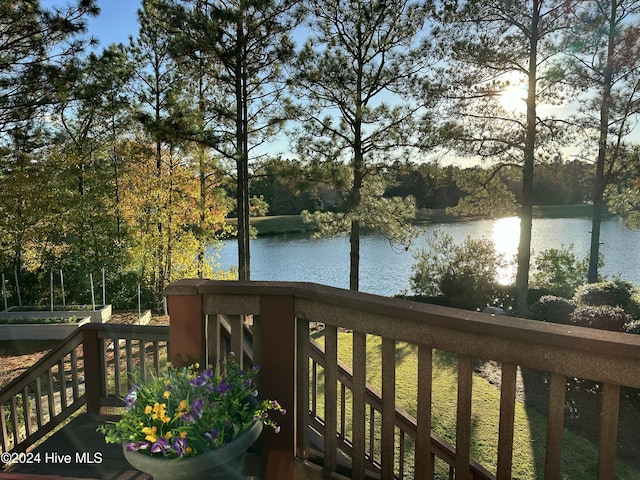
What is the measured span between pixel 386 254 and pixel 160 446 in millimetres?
16326

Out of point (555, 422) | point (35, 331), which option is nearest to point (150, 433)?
point (555, 422)

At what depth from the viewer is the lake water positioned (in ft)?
43.5

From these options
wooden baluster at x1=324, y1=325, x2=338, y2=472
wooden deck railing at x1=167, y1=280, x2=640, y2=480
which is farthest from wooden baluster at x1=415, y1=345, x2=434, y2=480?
wooden baluster at x1=324, y1=325, x2=338, y2=472

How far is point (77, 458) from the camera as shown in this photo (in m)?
2.46

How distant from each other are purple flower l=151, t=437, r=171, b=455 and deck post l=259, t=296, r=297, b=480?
1.47 ft

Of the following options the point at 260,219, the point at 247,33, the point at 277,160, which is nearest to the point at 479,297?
the point at 277,160

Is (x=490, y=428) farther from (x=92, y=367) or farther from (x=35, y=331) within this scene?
(x=35, y=331)

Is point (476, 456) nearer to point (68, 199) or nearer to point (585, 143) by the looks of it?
point (585, 143)

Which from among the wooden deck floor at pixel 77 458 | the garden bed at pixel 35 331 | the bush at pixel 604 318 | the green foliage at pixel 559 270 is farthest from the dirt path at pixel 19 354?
the green foliage at pixel 559 270

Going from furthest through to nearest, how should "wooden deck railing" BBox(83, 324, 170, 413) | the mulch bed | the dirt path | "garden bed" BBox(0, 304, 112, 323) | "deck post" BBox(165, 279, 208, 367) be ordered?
"garden bed" BBox(0, 304, 112, 323), the dirt path, the mulch bed, "wooden deck railing" BBox(83, 324, 170, 413), "deck post" BBox(165, 279, 208, 367)

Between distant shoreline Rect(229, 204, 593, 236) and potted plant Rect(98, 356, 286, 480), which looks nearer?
potted plant Rect(98, 356, 286, 480)

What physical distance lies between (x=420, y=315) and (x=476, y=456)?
3280mm

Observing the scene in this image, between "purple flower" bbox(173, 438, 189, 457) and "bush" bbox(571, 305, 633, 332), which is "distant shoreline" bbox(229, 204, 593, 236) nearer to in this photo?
"bush" bbox(571, 305, 633, 332)

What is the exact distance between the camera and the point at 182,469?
1.36 meters
